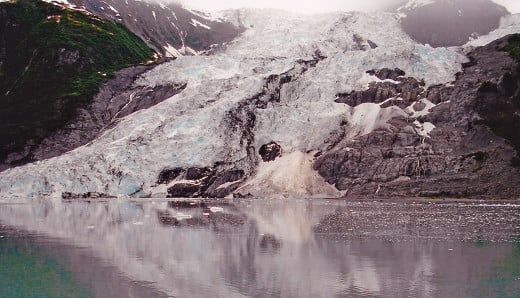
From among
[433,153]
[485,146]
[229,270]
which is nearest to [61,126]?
[433,153]

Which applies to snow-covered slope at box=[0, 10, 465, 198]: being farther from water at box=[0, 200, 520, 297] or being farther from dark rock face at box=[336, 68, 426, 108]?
water at box=[0, 200, 520, 297]

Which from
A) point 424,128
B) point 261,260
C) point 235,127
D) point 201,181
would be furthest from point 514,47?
point 261,260

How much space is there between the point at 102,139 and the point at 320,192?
60.1m

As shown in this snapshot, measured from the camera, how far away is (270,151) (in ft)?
488

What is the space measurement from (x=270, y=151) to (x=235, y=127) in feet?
37.8

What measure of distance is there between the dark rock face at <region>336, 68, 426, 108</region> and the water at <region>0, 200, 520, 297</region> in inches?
3972

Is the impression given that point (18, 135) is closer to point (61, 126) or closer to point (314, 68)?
point (61, 126)

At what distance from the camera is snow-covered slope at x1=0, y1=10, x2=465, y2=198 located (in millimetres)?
136625

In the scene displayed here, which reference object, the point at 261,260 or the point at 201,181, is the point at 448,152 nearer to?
the point at 201,181

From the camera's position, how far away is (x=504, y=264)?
109 ft

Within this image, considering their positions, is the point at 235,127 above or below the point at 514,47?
below

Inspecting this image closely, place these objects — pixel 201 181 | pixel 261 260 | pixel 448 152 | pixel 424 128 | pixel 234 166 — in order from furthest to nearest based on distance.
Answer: pixel 234 166 < pixel 424 128 < pixel 201 181 < pixel 448 152 < pixel 261 260

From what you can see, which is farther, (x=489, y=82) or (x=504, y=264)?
(x=489, y=82)

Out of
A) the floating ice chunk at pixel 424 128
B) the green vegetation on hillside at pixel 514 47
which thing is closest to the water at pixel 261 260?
the floating ice chunk at pixel 424 128
